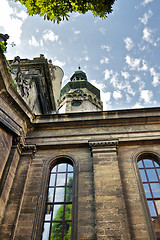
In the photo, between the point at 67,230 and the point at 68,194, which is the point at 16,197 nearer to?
the point at 68,194

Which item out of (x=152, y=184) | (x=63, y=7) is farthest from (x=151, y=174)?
(x=63, y=7)

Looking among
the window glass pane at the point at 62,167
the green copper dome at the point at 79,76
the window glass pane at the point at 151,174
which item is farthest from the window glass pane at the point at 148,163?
the green copper dome at the point at 79,76

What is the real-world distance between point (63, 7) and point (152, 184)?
7.86 meters

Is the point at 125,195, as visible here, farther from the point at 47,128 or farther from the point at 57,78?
the point at 57,78

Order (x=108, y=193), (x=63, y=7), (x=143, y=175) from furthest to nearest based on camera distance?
(x=143, y=175) < (x=108, y=193) < (x=63, y=7)

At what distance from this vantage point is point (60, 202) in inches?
347

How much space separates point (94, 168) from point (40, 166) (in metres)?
2.60

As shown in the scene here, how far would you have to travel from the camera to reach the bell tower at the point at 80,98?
25984 mm

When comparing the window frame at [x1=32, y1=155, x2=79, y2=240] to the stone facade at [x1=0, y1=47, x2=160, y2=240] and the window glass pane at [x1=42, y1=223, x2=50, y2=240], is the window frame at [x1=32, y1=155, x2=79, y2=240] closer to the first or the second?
the stone facade at [x1=0, y1=47, x2=160, y2=240]

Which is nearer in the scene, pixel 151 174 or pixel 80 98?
pixel 151 174

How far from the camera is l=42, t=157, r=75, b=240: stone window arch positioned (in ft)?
26.0

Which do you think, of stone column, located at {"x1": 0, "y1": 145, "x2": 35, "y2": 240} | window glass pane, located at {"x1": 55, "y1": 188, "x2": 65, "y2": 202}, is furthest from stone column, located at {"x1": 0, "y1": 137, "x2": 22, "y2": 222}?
window glass pane, located at {"x1": 55, "y1": 188, "x2": 65, "y2": 202}

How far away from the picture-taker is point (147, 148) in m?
10.2

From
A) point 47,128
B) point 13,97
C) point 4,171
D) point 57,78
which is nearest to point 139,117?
point 47,128
